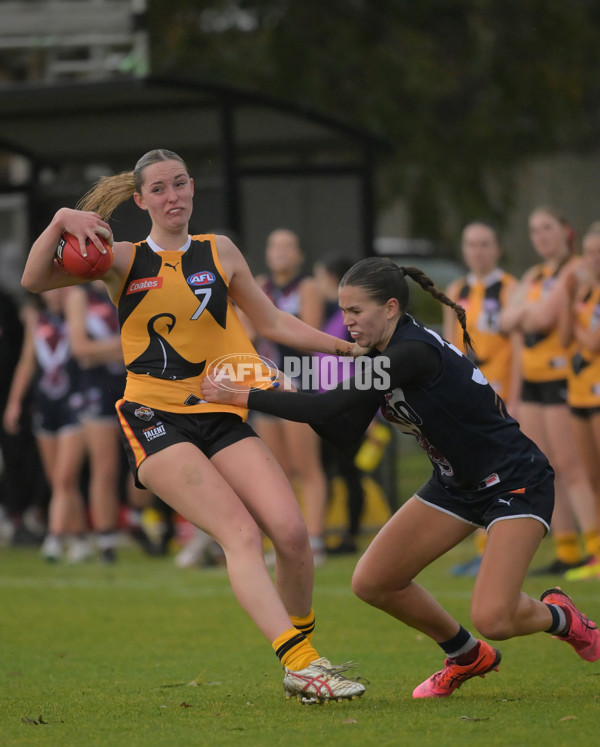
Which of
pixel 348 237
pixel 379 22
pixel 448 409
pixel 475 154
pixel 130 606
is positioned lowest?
pixel 130 606

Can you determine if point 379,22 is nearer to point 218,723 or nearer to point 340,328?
point 340,328

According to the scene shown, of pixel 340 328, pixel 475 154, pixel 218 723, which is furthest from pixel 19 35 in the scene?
pixel 218 723

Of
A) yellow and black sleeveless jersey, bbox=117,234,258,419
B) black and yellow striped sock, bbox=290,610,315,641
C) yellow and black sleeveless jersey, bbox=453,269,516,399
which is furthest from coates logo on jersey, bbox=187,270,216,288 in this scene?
yellow and black sleeveless jersey, bbox=453,269,516,399

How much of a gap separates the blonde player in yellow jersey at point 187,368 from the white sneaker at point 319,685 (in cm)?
13

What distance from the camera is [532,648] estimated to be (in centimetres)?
741

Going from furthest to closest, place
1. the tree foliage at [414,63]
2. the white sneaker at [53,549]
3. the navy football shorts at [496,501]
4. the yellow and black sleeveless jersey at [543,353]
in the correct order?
the tree foliage at [414,63]
the white sneaker at [53,549]
the yellow and black sleeveless jersey at [543,353]
the navy football shorts at [496,501]

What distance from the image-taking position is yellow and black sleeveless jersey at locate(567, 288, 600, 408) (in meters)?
9.74

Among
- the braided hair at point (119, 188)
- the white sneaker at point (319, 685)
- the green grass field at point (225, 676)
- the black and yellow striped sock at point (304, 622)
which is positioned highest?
the braided hair at point (119, 188)

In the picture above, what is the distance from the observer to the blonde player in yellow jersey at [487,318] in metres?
10.3

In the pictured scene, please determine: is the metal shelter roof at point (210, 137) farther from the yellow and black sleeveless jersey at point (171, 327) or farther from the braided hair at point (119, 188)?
the yellow and black sleeveless jersey at point (171, 327)

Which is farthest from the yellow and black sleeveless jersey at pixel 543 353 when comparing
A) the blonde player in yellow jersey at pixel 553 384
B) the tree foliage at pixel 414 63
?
the tree foliage at pixel 414 63

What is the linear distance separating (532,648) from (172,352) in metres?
2.88

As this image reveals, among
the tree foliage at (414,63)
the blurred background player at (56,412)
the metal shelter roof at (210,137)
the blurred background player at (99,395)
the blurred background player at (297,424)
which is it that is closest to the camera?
the blurred background player at (297,424)

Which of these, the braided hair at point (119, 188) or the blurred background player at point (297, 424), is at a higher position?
the braided hair at point (119, 188)
